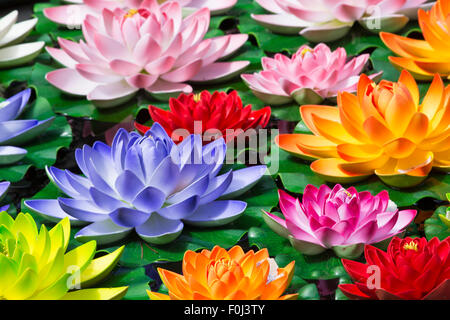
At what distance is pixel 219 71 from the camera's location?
5.90ft

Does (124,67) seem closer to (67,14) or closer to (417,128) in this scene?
(67,14)

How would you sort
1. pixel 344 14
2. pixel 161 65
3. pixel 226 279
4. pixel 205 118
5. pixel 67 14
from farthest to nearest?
1. pixel 67 14
2. pixel 344 14
3. pixel 161 65
4. pixel 205 118
5. pixel 226 279

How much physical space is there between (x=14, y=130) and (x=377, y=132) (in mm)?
717

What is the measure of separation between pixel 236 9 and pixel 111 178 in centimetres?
93

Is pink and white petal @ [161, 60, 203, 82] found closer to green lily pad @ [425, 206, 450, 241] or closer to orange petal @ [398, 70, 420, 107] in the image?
orange petal @ [398, 70, 420, 107]

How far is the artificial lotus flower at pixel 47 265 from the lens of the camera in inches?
44.0

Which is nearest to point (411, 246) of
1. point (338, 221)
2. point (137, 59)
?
point (338, 221)

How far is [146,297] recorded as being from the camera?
3.87 ft

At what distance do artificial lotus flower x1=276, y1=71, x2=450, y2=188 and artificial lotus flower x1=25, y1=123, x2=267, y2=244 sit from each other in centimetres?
17

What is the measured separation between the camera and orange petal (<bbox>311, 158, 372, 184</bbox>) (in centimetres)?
141

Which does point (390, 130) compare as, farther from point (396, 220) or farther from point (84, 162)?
point (84, 162)

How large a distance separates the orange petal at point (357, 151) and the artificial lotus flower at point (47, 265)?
0.44m
